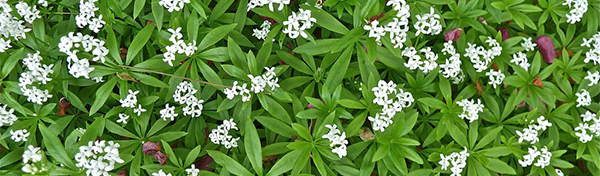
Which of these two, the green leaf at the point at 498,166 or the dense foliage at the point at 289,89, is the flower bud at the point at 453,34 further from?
the green leaf at the point at 498,166

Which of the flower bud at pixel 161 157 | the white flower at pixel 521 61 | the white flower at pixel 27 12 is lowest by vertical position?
the flower bud at pixel 161 157

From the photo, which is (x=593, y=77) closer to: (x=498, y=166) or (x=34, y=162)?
(x=498, y=166)

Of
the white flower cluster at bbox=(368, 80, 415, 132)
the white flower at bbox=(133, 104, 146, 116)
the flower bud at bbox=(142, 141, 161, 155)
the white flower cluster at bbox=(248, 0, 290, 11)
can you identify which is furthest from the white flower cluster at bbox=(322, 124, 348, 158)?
the white flower at bbox=(133, 104, 146, 116)

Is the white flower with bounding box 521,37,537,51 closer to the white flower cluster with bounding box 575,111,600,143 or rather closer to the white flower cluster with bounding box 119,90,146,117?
the white flower cluster with bounding box 575,111,600,143

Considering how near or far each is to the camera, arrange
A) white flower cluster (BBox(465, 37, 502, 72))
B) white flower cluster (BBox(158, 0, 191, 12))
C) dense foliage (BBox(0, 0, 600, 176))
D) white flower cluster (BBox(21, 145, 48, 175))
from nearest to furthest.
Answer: white flower cluster (BBox(21, 145, 48, 175)) → white flower cluster (BBox(158, 0, 191, 12)) → dense foliage (BBox(0, 0, 600, 176)) → white flower cluster (BBox(465, 37, 502, 72))

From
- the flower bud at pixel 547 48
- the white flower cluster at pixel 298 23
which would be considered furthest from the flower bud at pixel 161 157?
the flower bud at pixel 547 48

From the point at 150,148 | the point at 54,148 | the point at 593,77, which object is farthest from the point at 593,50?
the point at 54,148
